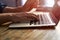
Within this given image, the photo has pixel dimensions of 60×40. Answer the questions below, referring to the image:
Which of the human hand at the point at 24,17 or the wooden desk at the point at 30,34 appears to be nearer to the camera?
the wooden desk at the point at 30,34

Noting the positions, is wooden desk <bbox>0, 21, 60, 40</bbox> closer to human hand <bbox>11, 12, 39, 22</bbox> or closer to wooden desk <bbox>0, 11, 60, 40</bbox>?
wooden desk <bbox>0, 11, 60, 40</bbox>

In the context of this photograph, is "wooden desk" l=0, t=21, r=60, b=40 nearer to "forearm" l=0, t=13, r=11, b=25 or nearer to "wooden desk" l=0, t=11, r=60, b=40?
"wooden desk" l=0, t=11, r=60, b=40

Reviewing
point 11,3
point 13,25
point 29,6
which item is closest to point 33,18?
point 13,25

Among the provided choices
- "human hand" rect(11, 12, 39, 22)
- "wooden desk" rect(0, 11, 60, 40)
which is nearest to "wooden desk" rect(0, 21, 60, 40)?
"wooden desk" rect(0, 11, 60, 40)

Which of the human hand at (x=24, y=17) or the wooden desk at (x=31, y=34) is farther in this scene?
the human hand at (x=24, y=17)

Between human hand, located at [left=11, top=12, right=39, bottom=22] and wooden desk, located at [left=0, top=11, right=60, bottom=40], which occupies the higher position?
human hand, located at [left=11, top=12, right=39, bottom=22]

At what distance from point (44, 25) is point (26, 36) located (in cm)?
26

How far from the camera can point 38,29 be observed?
1.05m

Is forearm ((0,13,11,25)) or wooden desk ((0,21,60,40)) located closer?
wooden desk ((0,21,60,40))

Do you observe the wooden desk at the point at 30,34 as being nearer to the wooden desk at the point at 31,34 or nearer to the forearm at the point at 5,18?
the wooden desk at the point at 31,34

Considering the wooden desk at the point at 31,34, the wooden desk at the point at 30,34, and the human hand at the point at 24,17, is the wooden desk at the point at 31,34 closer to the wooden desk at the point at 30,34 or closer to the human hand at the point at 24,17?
the wooden desk at the point at 30,34

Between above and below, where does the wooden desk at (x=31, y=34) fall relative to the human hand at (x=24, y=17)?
below

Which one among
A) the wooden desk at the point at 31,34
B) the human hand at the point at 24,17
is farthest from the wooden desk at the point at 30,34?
the human hand at the point at 24,17

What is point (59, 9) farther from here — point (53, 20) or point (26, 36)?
point (26, 36)
